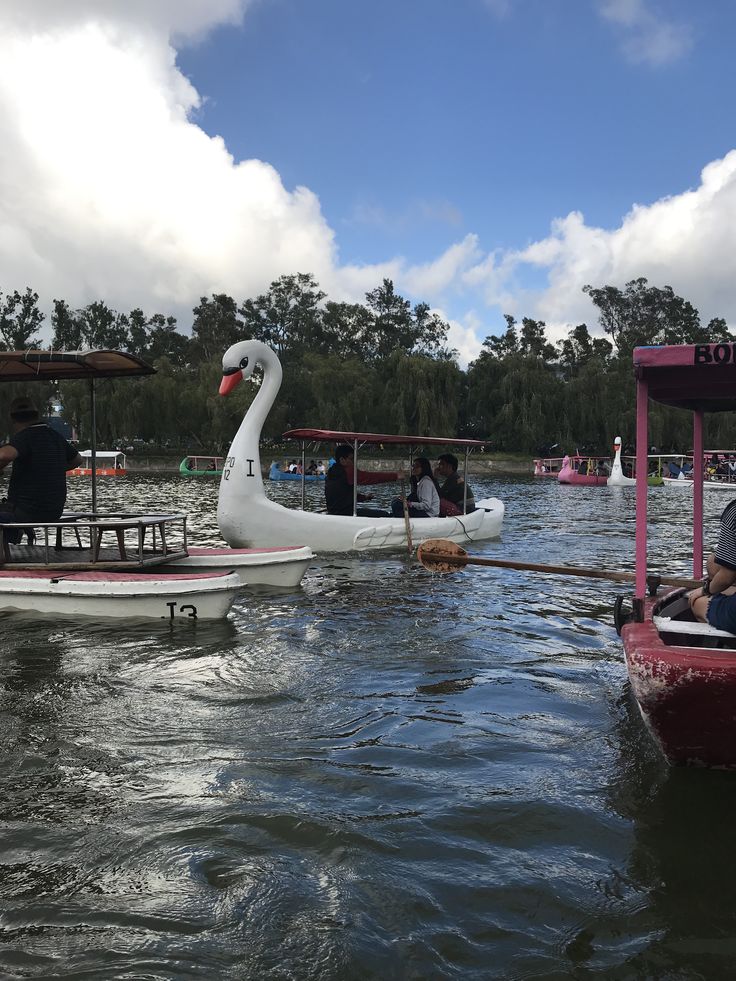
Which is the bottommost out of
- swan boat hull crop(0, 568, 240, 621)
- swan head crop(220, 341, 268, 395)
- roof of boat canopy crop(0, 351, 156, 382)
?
swan boat hull crop(0, 568, 240, 621)

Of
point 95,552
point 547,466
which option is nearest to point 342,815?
point 95,552

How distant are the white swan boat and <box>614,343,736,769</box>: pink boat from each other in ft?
24.0

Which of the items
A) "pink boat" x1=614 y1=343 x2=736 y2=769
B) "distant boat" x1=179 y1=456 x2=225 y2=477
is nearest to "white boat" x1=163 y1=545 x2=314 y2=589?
"pink boat" x1=614 y1=343 x2=736 y2=769

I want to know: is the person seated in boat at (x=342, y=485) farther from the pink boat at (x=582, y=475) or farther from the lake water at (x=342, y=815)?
the pink boat at (x=582, y=475)

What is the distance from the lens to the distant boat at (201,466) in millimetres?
50719

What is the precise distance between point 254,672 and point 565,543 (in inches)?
440

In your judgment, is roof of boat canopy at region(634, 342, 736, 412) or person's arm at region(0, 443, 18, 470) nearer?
roof of boat canopy at region(634, 342, 736, 412)

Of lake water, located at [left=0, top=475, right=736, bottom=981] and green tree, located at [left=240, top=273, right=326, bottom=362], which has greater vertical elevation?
green tree, located at [left=240, top=273, right=326, bottom=362]

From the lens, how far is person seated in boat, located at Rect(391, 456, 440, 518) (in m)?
14.6

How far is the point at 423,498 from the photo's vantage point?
14.8m

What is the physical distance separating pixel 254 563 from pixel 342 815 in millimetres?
5905

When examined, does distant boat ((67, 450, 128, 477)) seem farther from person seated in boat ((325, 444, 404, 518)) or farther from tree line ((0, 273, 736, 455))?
person seated in boat ((325, 444, 404, 518))

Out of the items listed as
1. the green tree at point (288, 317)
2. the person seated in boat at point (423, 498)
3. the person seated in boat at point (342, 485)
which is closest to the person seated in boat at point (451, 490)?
the person seated in boat at point (423, 498)

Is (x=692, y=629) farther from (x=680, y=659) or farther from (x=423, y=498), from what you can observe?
(x=423, y=498)
